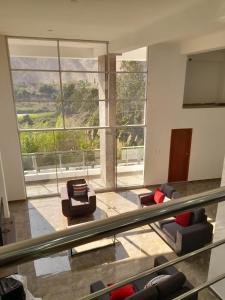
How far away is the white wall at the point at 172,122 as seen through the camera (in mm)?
7223

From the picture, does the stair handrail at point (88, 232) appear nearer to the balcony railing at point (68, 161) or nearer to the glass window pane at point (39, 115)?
the glass window pane at point (39, 115)

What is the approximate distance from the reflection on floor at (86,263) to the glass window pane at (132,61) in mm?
4402

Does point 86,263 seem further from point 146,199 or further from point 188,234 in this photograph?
point 146,199

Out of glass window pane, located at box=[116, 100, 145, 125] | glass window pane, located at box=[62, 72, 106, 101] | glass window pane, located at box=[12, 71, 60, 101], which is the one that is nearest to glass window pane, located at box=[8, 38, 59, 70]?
glass window pane, located at box=[12, 71, 60, 101]

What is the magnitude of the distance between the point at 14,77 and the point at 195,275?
21.6 feet

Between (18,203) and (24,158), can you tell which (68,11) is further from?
(18,203)

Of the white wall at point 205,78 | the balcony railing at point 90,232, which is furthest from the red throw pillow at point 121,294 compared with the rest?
the white wall at point 205,78

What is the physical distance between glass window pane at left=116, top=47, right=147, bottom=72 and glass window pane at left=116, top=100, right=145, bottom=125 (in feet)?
3.24

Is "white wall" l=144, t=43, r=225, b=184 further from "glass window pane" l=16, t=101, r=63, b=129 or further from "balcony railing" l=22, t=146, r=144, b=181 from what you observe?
"glass window pane" l=16, t=101, r=63, b=129

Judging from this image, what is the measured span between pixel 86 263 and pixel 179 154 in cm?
→ 501

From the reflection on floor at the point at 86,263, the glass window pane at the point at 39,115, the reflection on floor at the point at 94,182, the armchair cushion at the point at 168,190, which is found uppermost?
the glass window pane at the point at 39,115

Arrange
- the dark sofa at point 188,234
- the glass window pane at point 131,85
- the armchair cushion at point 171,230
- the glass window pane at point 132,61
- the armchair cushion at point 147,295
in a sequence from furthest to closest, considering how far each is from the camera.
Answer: the glass window pane at point 131,85 < the glass window pane at point 132,61 < the armchair cushion at point 171,230 < the dark sofa at point 188,234 < the armchair cushion at point 147,295

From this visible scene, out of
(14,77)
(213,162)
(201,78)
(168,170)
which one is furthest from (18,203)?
(201,78)

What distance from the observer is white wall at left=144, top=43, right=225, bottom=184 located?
23.7ft
